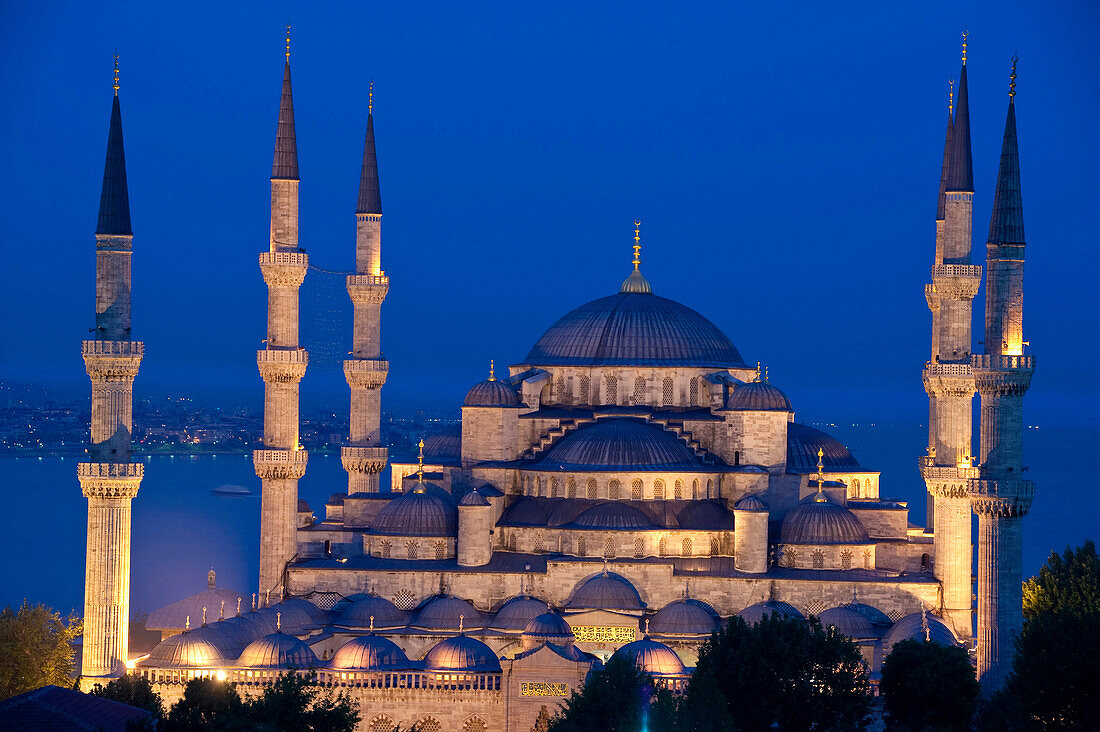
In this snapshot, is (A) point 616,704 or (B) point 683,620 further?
(B) point 683,620

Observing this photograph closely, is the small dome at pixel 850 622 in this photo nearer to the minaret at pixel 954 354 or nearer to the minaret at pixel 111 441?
the minaret at pixel 954 354

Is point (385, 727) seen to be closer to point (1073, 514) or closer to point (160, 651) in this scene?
point (160, 651)

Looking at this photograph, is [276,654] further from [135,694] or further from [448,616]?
[448,616]

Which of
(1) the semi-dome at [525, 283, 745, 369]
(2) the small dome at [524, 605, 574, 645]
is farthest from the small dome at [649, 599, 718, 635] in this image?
(1) the semi-dome at [525, 283, 745, 369]

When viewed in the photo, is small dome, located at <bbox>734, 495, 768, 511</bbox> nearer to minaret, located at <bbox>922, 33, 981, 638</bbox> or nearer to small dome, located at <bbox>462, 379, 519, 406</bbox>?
minaret, located at <bbox>922, 33, 981, 638</bbox>

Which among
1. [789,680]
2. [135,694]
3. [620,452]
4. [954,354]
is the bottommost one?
[135,694]

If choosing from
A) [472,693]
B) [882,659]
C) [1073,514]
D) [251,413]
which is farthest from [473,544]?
[251,413]

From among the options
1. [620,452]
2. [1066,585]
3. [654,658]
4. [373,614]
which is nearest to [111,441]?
[373,614]
